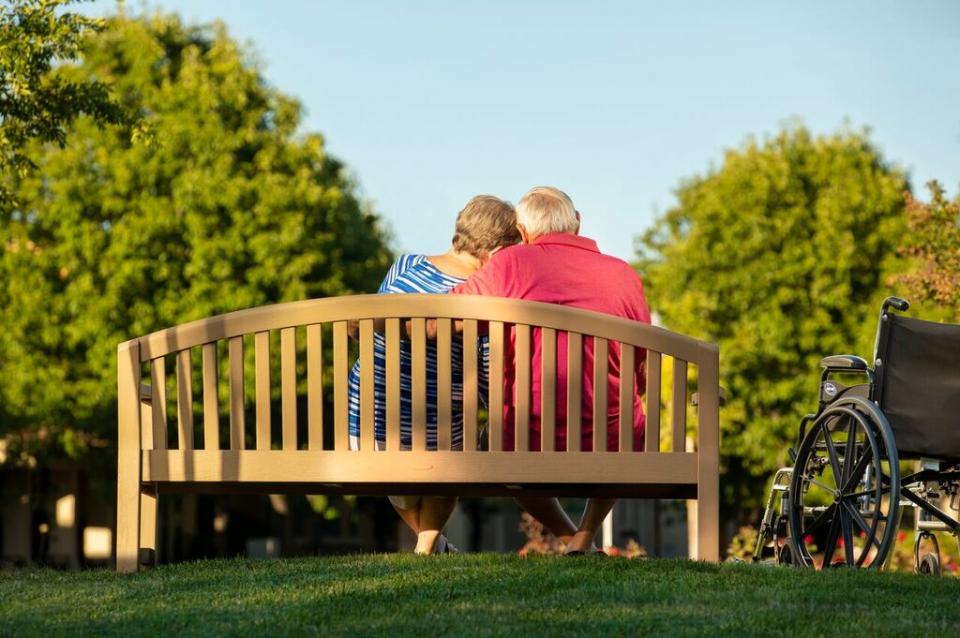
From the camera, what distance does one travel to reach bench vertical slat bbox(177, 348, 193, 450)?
5.88 meters

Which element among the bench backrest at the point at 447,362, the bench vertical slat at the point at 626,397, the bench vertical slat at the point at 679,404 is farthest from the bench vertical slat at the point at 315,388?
the bench vertical slat at the point at 679,404

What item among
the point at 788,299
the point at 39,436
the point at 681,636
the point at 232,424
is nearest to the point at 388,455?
the point at 232,424

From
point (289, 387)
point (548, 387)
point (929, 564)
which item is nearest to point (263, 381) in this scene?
point (289, 387)

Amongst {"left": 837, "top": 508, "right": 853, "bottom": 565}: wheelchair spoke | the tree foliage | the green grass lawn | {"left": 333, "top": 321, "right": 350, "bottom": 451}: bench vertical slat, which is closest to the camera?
the green grass lawn

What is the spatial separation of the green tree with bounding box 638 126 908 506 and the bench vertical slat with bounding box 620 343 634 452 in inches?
993

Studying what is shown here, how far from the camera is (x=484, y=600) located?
478 cm

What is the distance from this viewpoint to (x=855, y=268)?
32.5 meters

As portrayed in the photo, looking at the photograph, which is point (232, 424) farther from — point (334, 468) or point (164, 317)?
point (164, 317)

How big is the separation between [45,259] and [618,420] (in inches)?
916

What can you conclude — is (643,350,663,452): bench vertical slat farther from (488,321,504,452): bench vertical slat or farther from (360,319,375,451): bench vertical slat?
(360,319,375,451): bench vertical slat

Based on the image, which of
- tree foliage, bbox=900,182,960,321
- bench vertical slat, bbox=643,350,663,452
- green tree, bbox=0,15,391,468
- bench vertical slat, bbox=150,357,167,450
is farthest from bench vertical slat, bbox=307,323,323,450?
green tree, bbox=0,15,391,468

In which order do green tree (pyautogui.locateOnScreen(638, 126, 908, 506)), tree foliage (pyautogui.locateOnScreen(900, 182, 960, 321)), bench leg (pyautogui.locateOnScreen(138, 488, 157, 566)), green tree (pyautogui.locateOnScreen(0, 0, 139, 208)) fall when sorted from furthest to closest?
green tree (pyautogui.locateOnScreen(638, 126, 908, 506)) → tree foliage (pyautogui.locateOnScreen(900, 182, 960, 321)) → green tree (pyautogui.locateOnScreen(0, 0, 139, 208)) → bench leg (pyautogui.locateOnScreen(138, 488, 157, 566))

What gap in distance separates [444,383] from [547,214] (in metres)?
0.94

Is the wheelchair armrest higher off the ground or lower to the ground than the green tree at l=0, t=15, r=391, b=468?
lower
